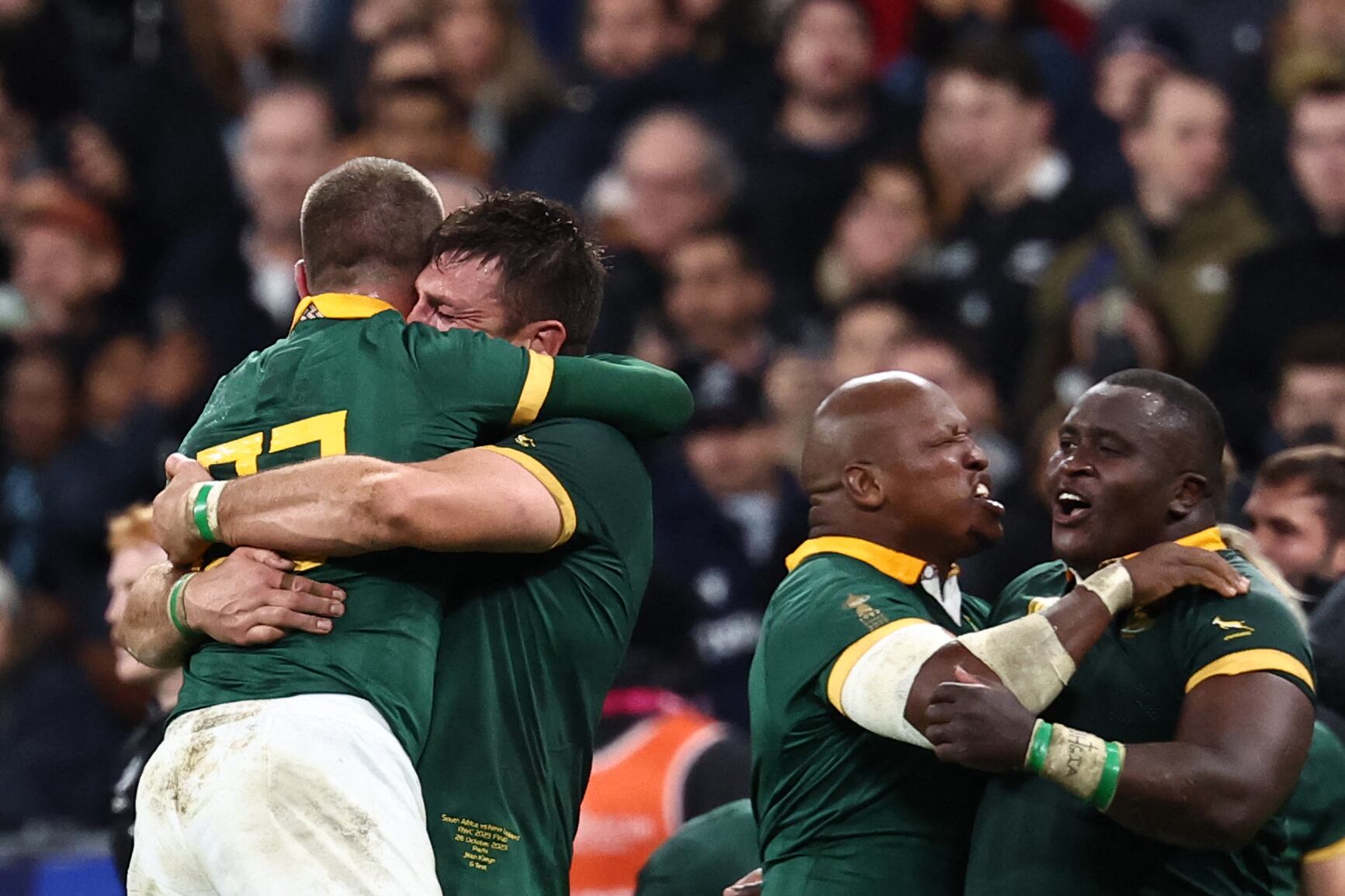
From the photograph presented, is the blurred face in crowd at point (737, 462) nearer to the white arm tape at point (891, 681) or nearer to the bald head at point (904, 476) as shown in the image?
the bald head at point (904, 476)

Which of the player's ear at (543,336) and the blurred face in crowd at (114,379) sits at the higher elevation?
the player's ear at (543,336)

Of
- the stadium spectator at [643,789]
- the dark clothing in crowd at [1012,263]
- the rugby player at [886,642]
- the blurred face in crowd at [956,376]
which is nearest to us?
the rugby player at [886,642]

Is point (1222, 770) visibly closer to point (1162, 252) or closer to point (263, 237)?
point (1162, 252)

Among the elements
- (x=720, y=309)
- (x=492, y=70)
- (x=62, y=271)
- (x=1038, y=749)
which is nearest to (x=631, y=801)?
(x=1038, y=749)

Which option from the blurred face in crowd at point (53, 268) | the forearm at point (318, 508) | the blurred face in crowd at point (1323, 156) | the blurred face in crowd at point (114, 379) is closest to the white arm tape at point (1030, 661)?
the forearm at point (318, 508)

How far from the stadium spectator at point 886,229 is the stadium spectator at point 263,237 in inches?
122

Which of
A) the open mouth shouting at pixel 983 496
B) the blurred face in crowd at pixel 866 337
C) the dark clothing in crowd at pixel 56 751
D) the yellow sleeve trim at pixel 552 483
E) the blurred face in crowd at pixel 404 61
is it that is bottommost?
the dark clothing in crowd at pixel 56 751

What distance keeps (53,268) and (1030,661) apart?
351 inches

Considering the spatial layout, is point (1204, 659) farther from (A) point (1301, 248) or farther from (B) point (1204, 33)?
(B) point (1204, 33)

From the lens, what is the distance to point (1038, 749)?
3445 mm

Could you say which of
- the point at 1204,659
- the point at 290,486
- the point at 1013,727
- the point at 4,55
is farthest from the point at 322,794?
the point at 4,55

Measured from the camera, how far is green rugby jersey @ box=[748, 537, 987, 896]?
12.6 ft

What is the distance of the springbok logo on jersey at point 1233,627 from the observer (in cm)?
358

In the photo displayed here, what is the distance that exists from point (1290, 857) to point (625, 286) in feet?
20.3
